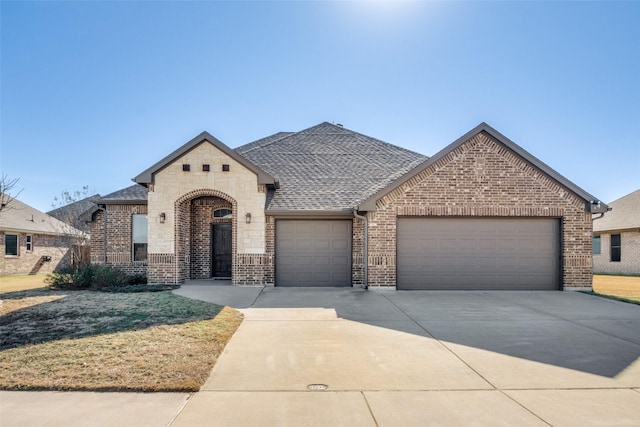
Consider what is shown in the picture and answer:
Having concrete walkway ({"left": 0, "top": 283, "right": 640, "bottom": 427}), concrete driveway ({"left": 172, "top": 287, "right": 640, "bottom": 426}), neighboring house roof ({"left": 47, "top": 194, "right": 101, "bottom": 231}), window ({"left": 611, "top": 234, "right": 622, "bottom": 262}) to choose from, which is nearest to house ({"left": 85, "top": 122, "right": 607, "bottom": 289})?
concrete driveway ({"left": 172, "top": 287, "right": 640, "bottom": 426})

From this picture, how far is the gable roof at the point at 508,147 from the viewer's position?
13.1 m

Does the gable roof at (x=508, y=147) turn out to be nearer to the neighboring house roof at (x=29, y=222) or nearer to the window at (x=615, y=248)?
the window at (x=615, y=248)

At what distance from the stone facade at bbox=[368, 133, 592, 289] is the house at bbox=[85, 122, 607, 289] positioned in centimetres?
3

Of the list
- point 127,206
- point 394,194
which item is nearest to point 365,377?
point 394,194

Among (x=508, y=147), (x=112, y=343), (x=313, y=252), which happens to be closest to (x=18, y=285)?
(x=313, y=252)

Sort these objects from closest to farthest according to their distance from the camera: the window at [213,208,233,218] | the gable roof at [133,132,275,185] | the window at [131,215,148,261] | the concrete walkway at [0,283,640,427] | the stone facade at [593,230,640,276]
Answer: the concrete walkway at [0,283,640,427] → the gable roof at [133,132,275,185] → the window at [213,208,233,218] → the window at [131,215,148,261] → the stone facade at [593,230,640,276]

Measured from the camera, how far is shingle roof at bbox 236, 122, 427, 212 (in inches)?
574

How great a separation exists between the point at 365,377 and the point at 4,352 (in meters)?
5.34

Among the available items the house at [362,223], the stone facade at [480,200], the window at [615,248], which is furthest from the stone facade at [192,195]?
the window at [615,248]

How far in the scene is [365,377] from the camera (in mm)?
5301

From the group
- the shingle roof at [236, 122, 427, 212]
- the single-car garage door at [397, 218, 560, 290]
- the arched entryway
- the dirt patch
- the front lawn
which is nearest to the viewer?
the front lawn

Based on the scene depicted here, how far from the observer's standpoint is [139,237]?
51.8 feet

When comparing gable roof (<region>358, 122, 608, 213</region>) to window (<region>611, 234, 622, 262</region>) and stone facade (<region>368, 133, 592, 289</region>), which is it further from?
window (<region>611, 234, 622, 262</region>)

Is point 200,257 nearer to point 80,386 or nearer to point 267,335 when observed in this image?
point 267,335
